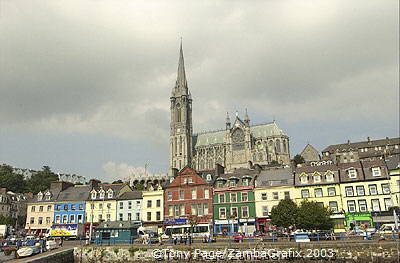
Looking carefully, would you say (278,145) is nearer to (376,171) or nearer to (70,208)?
(376,171)

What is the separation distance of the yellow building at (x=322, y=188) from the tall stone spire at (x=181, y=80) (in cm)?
12721

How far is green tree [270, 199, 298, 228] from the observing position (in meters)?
41.8

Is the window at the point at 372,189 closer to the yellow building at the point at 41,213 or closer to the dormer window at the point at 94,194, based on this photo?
the dormer window at the point at 94,194

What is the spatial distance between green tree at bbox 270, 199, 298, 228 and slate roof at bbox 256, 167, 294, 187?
30.9 feet

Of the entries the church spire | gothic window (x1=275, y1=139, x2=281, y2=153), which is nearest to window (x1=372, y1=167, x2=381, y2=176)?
gothic window (x1=275, y1=139, x2=281, y2=153)

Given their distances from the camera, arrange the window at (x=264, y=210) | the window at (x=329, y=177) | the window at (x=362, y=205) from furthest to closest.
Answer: the window at (x=264, y=210) < the window at (x=329, y=177) < the window at (x=362, y=205)

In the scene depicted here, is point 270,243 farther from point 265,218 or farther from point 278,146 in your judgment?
point 278,146

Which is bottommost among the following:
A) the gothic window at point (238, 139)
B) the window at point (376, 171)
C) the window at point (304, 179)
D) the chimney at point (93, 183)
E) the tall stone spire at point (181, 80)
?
the window at point (304, 179)

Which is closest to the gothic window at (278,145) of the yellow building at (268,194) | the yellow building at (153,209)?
the yellow building at (268,194)

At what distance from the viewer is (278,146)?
145 metres

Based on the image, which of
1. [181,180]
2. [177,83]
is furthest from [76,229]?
[177,83]

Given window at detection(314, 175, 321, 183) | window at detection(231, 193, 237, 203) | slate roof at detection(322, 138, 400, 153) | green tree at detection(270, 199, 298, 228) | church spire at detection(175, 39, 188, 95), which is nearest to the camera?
green tree at detection(270, 199, 298, 228)

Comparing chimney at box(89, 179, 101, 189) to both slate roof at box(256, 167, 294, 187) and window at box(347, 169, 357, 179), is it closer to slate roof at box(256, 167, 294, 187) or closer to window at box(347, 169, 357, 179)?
slate roof at box(256, 167, 294, 187)

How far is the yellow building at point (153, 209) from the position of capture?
2234 inches
